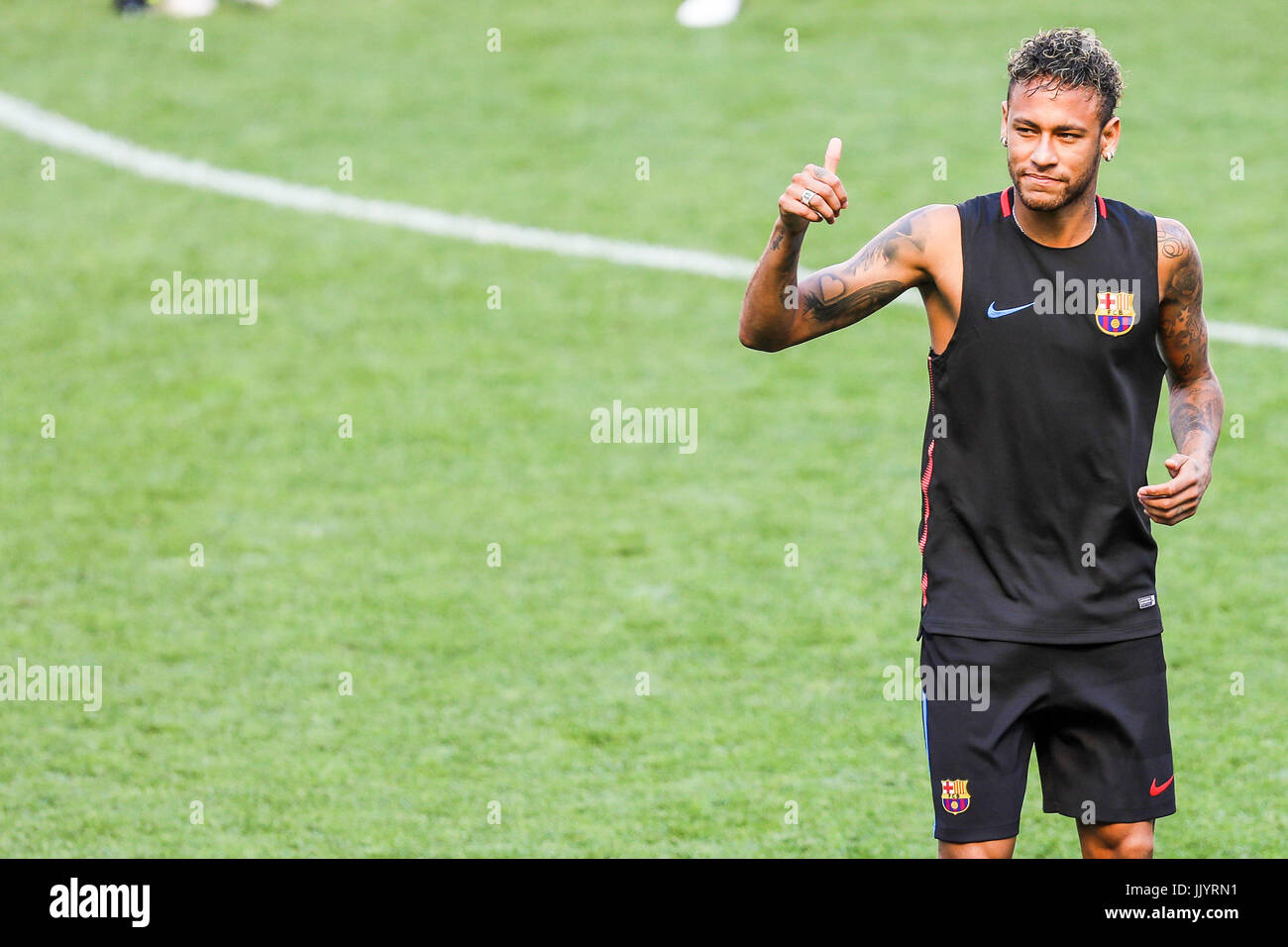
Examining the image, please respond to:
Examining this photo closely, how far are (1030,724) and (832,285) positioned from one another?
1328mm

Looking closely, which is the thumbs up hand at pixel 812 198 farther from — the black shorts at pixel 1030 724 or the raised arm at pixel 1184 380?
the black shorts at pixel 1030 724

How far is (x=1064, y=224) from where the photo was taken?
15.0ft

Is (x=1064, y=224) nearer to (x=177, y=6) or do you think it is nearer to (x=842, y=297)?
(x=842, y=297)

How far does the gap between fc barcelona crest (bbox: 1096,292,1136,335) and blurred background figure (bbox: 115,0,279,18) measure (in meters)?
14.8

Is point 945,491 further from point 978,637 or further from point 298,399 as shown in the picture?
point 298,399

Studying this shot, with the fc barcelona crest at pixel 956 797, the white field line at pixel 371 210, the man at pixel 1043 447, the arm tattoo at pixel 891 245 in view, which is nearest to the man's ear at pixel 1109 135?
the man at pixel 1043 447

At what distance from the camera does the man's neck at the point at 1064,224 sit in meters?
4.55

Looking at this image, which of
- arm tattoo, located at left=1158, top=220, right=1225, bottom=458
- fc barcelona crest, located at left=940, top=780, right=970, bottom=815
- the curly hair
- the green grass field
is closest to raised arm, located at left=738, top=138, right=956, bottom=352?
the curly hair

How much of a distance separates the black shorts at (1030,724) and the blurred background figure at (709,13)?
521 inches

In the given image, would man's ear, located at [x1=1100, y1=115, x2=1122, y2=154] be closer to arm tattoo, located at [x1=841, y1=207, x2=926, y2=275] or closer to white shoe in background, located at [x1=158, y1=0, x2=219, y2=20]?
arm tattoo, located at [x1=841, y1=207, x2=926, y2=275]

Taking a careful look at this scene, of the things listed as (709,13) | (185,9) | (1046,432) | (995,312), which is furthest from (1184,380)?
(185,9)

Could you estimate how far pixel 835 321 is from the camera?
4.71 meters

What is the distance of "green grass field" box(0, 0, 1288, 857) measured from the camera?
707 cm
